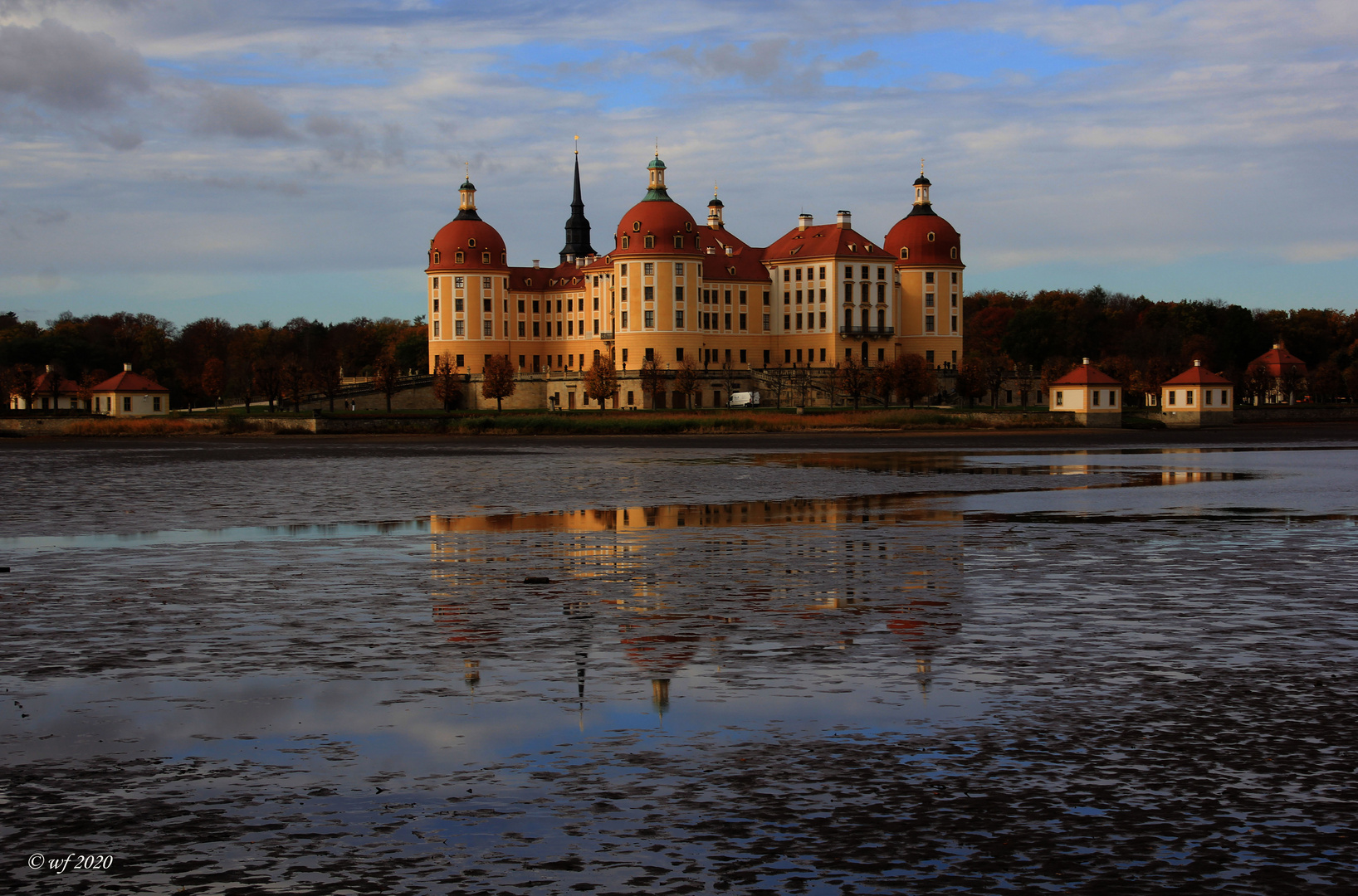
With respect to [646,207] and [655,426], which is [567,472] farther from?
[646,207]

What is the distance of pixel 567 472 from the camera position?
154 feet

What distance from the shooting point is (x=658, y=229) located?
5635 inches

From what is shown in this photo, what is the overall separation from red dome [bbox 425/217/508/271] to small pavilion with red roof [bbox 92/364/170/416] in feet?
131

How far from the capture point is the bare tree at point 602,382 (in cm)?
13212

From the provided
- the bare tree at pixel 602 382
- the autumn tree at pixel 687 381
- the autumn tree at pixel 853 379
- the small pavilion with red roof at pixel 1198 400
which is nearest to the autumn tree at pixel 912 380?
the autumn tree at pixel 853 379

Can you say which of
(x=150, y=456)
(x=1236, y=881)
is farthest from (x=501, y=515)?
(x=150, y=456)

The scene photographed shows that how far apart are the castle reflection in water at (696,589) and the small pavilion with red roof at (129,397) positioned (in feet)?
328

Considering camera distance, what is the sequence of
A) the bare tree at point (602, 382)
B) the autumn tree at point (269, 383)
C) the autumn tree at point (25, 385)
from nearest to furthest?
1. the autumn tree at point (269, 383)
2. the autumn tree at point (25, 385)
3. the bare tree at point (602, 382)

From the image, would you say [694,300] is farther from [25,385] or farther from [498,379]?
[25,385]

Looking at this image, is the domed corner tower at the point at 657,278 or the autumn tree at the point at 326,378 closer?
the autumn tree at the point at 326,378

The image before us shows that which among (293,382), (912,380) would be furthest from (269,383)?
(912,380)

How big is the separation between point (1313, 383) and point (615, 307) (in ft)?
227

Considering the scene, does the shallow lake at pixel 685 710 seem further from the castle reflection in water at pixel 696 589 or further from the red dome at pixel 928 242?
the red dome at pixel 928 242

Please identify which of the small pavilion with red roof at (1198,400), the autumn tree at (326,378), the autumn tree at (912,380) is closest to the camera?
the small pavilion with red roof at (1198,400)
